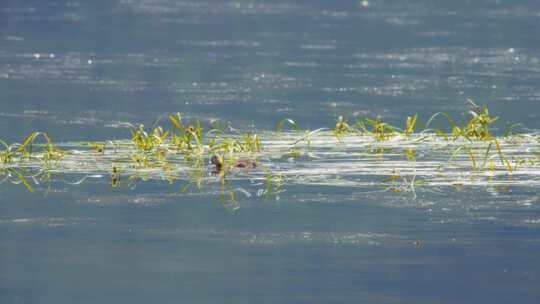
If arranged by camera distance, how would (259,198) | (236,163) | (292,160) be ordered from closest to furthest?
(259,198) → (236,163) → (292,160)

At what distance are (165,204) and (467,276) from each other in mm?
2295

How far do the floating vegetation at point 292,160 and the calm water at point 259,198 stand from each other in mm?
302

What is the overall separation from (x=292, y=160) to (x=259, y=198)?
4.62ft

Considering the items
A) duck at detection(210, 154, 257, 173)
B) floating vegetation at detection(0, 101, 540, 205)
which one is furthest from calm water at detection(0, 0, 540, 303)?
duck at detection(210, 154, 257, 173)

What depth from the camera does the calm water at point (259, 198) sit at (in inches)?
271

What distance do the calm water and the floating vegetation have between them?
0.30 meters

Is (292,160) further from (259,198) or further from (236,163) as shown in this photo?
(259,198)

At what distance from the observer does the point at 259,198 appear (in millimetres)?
8930

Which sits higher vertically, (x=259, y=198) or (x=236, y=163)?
(x=236, y=163)

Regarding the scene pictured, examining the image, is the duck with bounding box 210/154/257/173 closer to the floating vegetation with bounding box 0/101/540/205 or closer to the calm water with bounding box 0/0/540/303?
the floating vegetation with bounding box 0/101/540/205

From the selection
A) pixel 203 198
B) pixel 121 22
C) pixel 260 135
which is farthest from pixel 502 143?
pixel 121 22

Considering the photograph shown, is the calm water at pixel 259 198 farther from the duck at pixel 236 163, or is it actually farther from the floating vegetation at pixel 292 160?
the duck at pixel 236 163

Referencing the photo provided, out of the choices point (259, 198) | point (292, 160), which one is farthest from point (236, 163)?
point (259, 198)

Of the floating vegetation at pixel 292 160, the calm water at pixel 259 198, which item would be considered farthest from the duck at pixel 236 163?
the calm water at pixel 259 198
